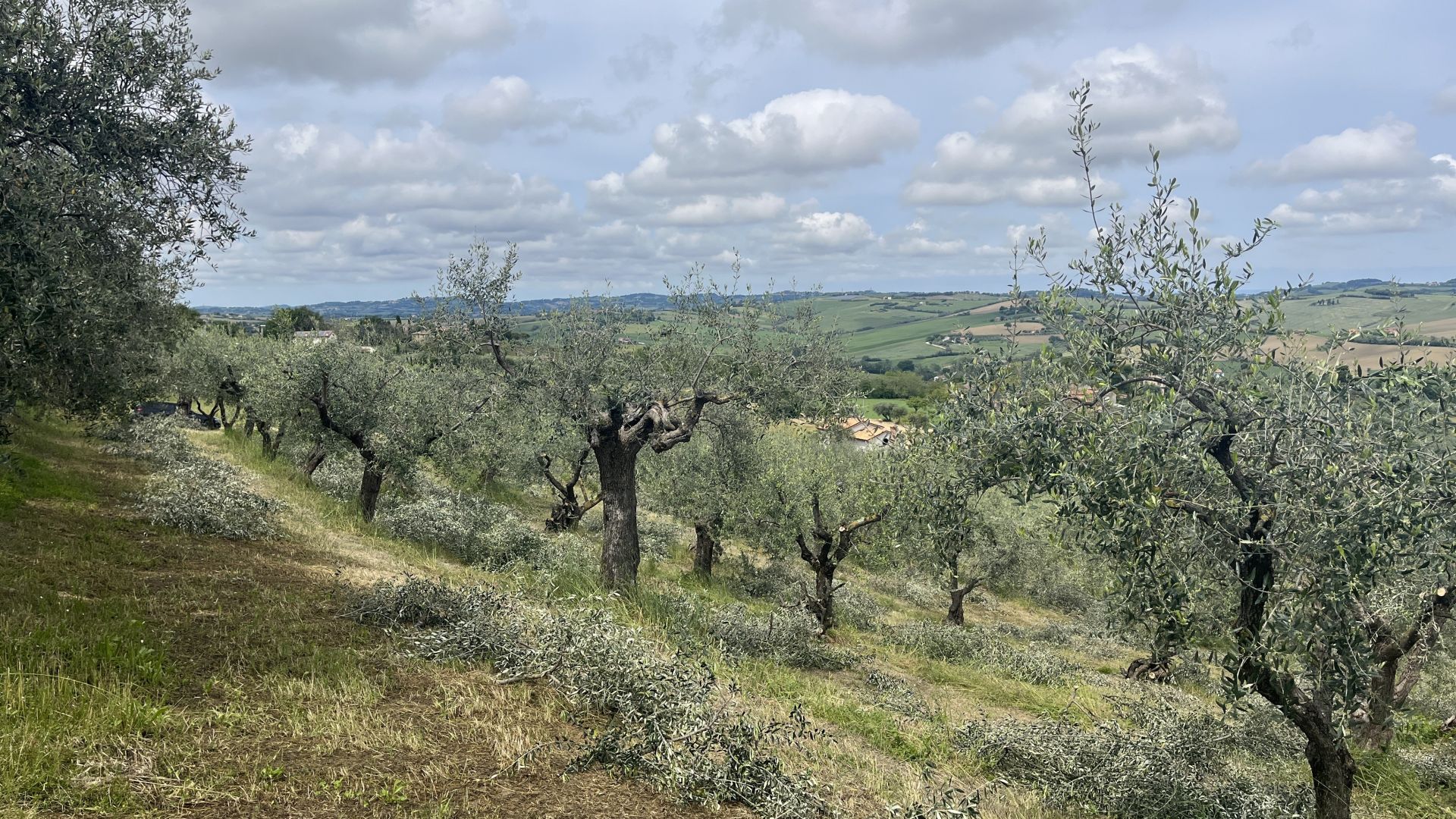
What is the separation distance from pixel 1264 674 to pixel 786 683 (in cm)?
770

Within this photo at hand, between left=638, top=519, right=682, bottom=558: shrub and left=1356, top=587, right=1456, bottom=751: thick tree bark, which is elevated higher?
left=1356, top=587, right=1456, bottom=751: thick tree bark

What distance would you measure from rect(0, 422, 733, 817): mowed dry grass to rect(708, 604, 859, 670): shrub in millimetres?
6521

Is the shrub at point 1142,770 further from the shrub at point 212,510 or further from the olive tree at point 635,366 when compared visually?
the shrub at point 212,510

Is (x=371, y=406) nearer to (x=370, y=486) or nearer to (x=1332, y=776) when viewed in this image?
(x=370, y=486)

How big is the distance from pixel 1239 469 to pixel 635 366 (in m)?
12.1

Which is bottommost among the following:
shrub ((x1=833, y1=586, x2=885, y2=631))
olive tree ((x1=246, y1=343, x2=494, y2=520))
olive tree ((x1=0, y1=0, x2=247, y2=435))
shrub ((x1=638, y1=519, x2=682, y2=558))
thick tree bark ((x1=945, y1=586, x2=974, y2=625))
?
thick tree bark ((x1=945, y1=586, x2=974, y2=625))

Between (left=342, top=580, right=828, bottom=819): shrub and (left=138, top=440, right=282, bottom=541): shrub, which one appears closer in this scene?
(left=342, top=580, right=828, bottom=819): shrub

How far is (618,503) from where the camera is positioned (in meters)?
16.8

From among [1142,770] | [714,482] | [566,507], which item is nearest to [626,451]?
[714,482]

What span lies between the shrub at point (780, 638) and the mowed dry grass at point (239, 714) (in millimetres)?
6521

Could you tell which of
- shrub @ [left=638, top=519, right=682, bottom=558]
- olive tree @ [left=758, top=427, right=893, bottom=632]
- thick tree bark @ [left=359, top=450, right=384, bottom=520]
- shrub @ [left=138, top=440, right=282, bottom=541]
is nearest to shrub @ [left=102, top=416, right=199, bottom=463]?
thick tree bark @ [left=359, top=450, right=384, bottom=520]

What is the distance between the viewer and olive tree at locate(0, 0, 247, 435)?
8.43 meters

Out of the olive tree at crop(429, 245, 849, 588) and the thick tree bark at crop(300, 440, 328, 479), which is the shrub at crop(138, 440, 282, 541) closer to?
the olive tree at crop(429, 245, 849, 588)

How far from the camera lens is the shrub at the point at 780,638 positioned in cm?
1498
